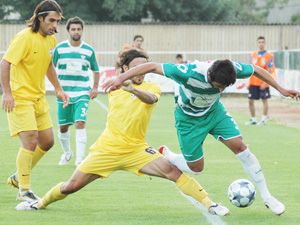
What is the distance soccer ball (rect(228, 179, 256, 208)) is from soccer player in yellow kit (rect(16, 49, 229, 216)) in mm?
227

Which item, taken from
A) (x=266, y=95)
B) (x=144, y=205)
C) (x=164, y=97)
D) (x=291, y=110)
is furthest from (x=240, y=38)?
(x=144, y=205)

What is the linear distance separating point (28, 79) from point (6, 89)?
398 mm

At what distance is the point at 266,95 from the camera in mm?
22156

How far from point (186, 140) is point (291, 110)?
1840 cm

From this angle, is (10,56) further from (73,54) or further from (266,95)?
(266,95)

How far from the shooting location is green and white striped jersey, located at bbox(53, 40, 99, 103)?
44.3ft

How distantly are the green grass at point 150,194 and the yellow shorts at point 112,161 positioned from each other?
1.59 feet

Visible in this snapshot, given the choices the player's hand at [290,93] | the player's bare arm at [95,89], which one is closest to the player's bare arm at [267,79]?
the player's hand at [290,93]

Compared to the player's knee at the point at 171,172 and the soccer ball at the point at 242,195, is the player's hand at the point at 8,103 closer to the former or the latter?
the player's knee at the point at 171,172

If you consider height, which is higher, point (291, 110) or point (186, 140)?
point (186, 140)

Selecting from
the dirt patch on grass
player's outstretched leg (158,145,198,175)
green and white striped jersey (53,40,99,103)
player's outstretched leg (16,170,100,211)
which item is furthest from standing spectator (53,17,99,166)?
the dirt patch on grass

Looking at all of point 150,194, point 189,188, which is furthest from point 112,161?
point 150,194

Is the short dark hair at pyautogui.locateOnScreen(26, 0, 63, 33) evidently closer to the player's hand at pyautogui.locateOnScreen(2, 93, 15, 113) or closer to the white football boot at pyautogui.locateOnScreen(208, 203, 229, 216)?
the player's hand at pyautogui.locateOnScreen(2, 93, 15, 113)

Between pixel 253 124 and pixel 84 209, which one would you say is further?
pixel 253 124
